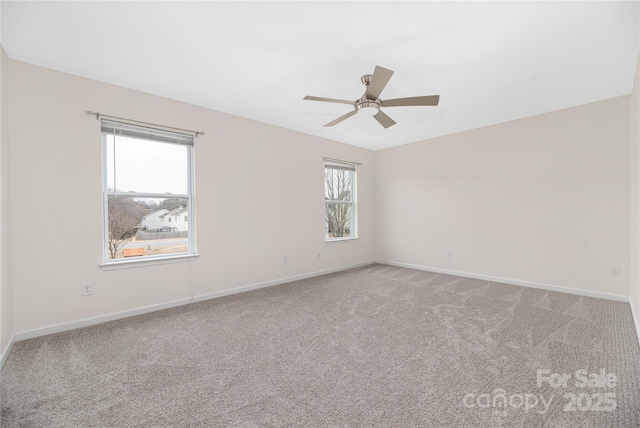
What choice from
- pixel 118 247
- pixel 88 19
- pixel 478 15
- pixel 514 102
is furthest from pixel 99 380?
pixel 514 102

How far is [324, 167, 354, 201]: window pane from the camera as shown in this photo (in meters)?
5.31

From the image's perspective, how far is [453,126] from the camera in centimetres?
439

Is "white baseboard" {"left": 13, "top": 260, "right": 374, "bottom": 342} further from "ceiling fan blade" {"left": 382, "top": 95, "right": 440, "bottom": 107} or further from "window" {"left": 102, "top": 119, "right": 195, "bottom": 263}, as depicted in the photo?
"ceiling fan blade" {"left": 382, "top": 95, "right": 440, "bottom": 107}

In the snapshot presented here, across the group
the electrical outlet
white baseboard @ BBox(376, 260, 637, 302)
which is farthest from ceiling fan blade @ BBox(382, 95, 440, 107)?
the electrical outlet

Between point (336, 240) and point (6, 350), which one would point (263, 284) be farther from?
point (6, 350)

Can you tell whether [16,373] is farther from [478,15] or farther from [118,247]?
[478,15]

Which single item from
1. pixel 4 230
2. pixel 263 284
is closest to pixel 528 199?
pixel 263 284

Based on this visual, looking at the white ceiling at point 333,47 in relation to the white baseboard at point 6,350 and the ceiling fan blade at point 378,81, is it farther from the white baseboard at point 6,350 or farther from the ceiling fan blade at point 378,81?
the white baseboard at point 6,350

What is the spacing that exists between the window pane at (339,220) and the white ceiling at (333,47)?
7.53 feet

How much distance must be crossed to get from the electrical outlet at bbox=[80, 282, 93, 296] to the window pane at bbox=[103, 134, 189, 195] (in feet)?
3.29

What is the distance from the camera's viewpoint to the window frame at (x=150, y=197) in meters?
2.91

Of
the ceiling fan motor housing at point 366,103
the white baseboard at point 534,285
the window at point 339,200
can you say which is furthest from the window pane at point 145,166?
the white baseboard at point 534,285

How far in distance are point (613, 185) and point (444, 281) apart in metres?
2.38

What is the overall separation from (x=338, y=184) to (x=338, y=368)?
391 cm
